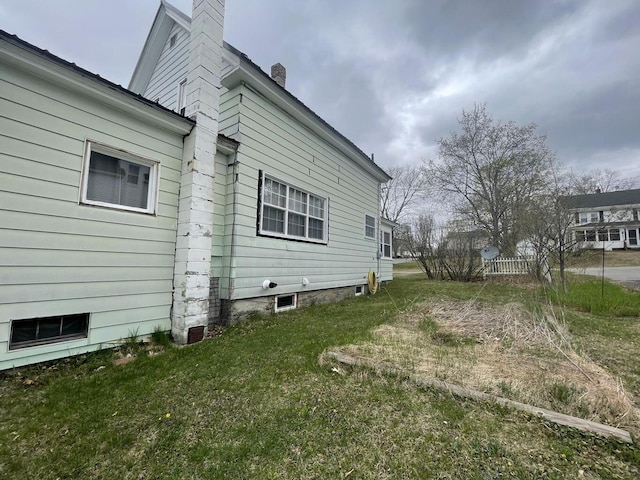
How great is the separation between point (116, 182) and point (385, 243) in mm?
10707

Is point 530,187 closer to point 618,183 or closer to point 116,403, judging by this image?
point 618,183

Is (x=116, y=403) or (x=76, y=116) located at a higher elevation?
(x=76, y=116)

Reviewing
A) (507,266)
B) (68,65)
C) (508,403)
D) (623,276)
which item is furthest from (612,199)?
(68,65)

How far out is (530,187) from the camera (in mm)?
18453

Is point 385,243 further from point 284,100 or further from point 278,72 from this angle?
point 284,100

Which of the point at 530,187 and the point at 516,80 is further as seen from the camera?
the point at 530,187

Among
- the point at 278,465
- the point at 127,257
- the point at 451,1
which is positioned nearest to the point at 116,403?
the point at 278,465

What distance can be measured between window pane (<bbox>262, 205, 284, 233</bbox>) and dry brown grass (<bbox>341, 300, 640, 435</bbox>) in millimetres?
3046

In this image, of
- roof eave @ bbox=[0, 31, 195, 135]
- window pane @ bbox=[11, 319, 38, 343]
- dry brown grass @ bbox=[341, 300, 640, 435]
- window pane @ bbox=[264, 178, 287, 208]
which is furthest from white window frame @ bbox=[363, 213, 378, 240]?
window pane @ bbox=[11, 319, 38, 343]

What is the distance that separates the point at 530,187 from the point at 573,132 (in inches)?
260

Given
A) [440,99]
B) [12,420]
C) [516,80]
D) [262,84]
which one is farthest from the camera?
[440,99]

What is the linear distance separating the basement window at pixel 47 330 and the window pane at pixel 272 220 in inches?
129

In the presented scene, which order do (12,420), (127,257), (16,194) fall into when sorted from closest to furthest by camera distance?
(12,420) < (16,194) < (127,257)

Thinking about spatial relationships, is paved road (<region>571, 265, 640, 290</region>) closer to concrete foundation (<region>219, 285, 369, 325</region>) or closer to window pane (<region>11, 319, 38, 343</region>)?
concrete foundation (<region>219, 285, 369, 325</region>)
